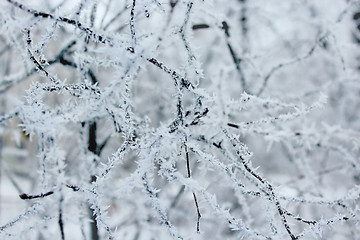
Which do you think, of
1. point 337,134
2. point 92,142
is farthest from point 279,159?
point 92,142

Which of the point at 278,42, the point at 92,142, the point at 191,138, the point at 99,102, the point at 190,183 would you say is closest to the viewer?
the point at 99,102

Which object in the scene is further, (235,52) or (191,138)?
(235,52)

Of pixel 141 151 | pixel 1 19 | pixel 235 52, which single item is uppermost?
pixel 235 52

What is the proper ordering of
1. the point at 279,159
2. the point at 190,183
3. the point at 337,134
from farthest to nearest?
the point at 279,159 < the point at 337,134 < the point at 190,183

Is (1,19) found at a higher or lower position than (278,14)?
lower

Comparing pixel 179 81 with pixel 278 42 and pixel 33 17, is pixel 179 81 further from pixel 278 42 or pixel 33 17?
pixel 278 42

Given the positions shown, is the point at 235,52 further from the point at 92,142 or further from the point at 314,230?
the point at 314,230

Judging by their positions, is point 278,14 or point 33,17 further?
point 278,14

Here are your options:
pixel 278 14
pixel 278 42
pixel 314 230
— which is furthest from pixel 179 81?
pixel 278 42

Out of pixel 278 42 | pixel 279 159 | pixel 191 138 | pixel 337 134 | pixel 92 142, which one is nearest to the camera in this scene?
pixel 191 138
